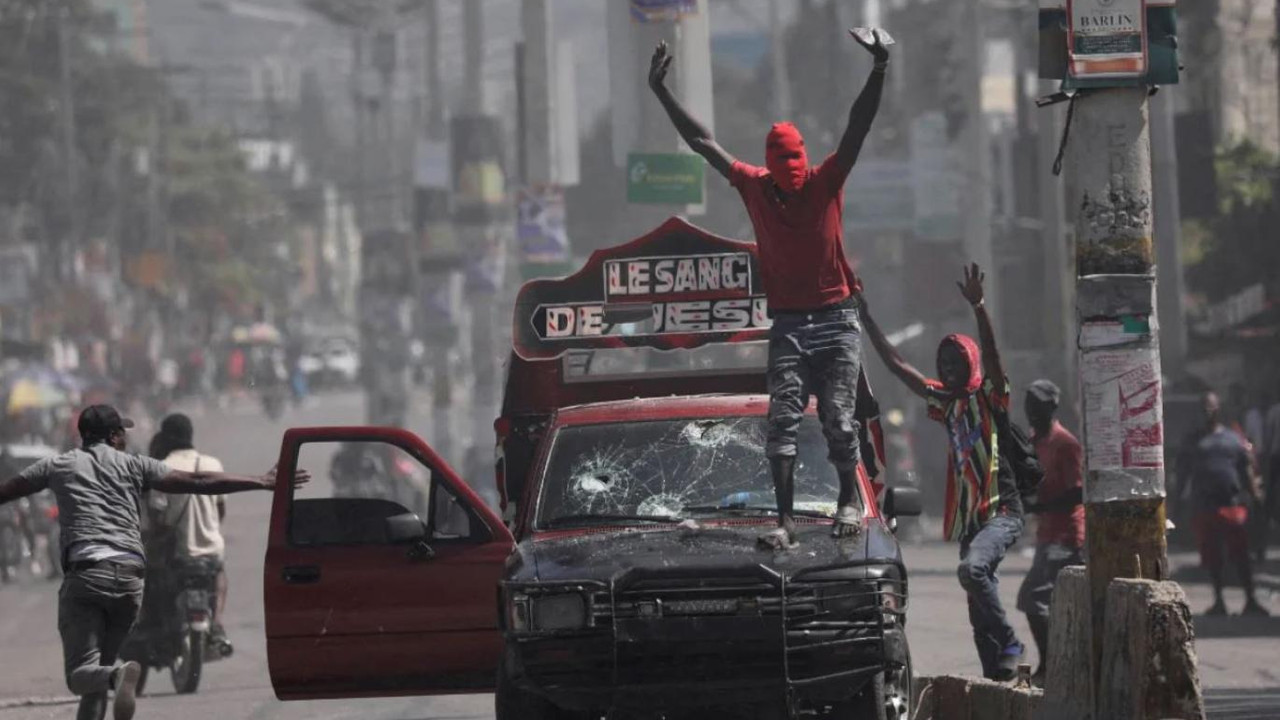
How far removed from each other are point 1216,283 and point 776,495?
2742cm

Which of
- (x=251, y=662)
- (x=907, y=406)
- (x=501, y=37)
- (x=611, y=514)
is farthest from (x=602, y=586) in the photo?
(x=501, y=37)

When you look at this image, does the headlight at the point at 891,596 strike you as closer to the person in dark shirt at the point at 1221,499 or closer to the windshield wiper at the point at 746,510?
the windshield wiper at the point at 746,510

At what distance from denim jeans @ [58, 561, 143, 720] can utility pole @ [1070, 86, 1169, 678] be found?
4260 mm

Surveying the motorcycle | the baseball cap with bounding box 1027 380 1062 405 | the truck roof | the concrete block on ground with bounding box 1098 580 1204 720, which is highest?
the truck roof

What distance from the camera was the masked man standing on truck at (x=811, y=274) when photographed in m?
9.83

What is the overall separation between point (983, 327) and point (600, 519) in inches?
94.7

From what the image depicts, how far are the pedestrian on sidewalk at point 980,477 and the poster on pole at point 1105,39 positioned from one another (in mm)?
2233

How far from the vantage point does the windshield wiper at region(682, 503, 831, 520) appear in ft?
32.6

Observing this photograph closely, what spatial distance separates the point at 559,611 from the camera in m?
9.05

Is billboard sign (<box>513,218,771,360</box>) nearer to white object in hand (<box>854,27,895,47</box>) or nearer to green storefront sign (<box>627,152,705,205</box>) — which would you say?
white object in hand (<box>854,27,895,47</box>)

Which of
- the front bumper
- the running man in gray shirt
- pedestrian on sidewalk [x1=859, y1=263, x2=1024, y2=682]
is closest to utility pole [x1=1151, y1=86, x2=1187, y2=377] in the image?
pedestrian on sidewalk [x1=859, y1=263, x2=1024, y2=682]

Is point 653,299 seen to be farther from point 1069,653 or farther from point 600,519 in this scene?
point 1069,653

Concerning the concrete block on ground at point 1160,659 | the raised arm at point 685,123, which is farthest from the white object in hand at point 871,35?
the concrete block on ground at point 1160,659

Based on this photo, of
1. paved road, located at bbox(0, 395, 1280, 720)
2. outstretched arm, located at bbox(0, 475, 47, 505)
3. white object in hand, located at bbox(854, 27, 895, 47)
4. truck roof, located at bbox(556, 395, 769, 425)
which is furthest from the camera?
paved road, located at bbox(0, 395, 1280, 720)
